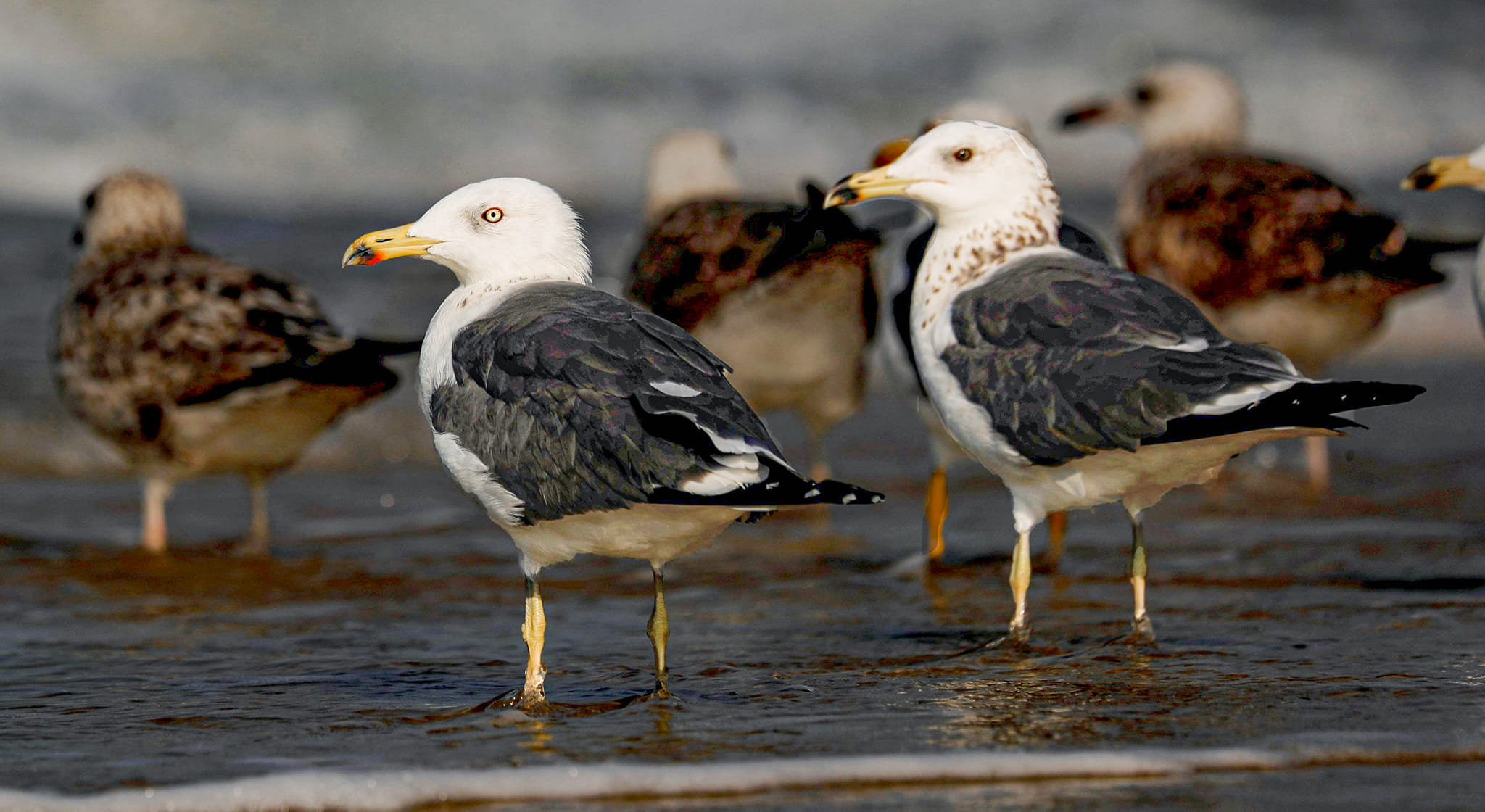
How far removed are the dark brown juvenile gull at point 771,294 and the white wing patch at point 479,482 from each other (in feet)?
10.3

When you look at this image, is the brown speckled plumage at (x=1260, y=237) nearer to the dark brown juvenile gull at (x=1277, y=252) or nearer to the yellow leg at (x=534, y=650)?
the dark brown juvenile gull at (x=1277, y=252)

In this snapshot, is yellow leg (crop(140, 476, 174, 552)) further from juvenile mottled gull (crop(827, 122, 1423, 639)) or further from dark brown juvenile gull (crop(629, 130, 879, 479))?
juvenile mottled gull (crop(827, 122, 1423, 639))

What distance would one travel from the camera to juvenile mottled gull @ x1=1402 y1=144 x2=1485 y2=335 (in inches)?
249

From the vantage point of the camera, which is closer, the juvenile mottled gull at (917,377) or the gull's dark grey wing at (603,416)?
the gull's dark grey wing at (603,416)

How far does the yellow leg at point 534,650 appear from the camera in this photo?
4.36m

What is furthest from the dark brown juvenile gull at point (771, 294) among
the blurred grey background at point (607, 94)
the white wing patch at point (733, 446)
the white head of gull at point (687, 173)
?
the blurred grey background at point (607, 94)

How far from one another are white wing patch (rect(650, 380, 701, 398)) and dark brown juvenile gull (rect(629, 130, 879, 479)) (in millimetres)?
3239

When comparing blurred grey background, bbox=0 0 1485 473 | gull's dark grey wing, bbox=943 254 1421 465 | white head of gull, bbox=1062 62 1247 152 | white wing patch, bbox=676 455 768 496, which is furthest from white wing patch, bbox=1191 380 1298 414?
blurred grey background, bbox=0 0 1485 473

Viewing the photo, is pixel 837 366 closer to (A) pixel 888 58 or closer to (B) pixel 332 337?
(B) pixel 332 337

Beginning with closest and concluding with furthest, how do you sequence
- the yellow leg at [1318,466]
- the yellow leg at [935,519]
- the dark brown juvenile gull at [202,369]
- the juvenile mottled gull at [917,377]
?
1. the juvenile mottled gull at [917,377]
2. the yellow leg at [935,519]
3. the dark brown juvenile gull at [202,369]
4. the yellow leg at [1318,466]

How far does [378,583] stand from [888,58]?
16.7m

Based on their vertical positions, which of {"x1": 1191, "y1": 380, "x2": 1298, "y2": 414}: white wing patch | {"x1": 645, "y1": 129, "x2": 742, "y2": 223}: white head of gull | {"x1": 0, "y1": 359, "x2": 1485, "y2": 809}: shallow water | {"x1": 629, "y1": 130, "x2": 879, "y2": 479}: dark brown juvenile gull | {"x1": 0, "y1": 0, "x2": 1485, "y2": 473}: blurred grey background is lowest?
{"x1": 0, "y1": 359, "x2": 1485, "y2": 809}: shallow water

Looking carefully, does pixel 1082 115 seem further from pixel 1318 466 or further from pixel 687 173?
pixel 1318 466

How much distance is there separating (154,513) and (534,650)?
149 inches
